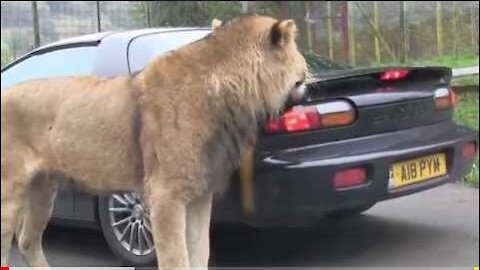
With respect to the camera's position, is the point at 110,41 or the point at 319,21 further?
the point at 319,21

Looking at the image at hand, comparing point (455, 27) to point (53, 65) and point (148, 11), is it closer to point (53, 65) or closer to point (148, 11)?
point (148, 11)

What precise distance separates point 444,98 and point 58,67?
8.29 feet

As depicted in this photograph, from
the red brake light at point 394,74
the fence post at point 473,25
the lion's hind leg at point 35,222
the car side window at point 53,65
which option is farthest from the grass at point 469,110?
the lion's hind leg at point 35,222

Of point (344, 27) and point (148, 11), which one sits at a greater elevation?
point (148, 11)

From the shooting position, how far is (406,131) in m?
5.32

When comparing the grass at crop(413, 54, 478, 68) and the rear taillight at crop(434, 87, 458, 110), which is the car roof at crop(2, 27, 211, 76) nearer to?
the rear taillight at crop(434, 87, 458, 110)

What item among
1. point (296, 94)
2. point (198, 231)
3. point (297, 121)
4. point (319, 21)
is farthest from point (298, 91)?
point (319, 21)

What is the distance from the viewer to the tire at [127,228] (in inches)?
214

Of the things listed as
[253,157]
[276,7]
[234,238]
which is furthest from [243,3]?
[253,157]

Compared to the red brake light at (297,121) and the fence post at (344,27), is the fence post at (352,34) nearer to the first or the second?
the fence post at (344,27)

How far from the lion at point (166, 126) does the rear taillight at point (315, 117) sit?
1.52 feet

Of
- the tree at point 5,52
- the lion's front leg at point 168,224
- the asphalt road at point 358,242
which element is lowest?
the asphalt road at point 358,242

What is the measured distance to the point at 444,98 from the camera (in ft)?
18.7

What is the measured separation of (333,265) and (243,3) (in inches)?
468
